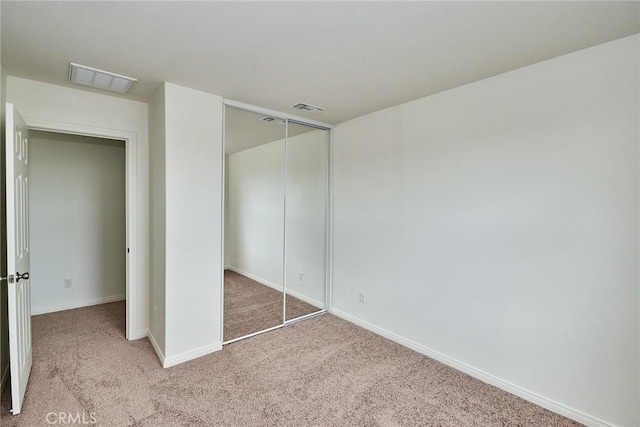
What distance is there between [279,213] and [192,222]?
1.12m

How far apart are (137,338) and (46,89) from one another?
7.97 feet

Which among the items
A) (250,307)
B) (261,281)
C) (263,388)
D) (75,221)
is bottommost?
(263,388)

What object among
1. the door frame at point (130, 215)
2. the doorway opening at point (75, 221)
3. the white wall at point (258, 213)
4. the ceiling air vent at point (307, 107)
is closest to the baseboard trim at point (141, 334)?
the door frame at point (130, 215)

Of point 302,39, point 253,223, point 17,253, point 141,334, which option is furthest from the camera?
point 253,223

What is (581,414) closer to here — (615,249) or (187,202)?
(615,249)

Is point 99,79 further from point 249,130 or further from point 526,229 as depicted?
point 526,229

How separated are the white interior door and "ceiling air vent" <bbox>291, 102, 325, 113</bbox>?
216 cm

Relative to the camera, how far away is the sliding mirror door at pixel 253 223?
326 centimetres

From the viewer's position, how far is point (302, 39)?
1.86 metres

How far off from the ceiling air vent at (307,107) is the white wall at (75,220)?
2.72m

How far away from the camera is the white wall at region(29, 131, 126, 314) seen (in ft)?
12.5

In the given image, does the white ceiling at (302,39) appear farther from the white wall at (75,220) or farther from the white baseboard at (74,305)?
the white baseboard at (74,305)

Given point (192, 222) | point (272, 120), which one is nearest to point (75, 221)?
point (192, 222)

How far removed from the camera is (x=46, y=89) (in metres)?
2.62
